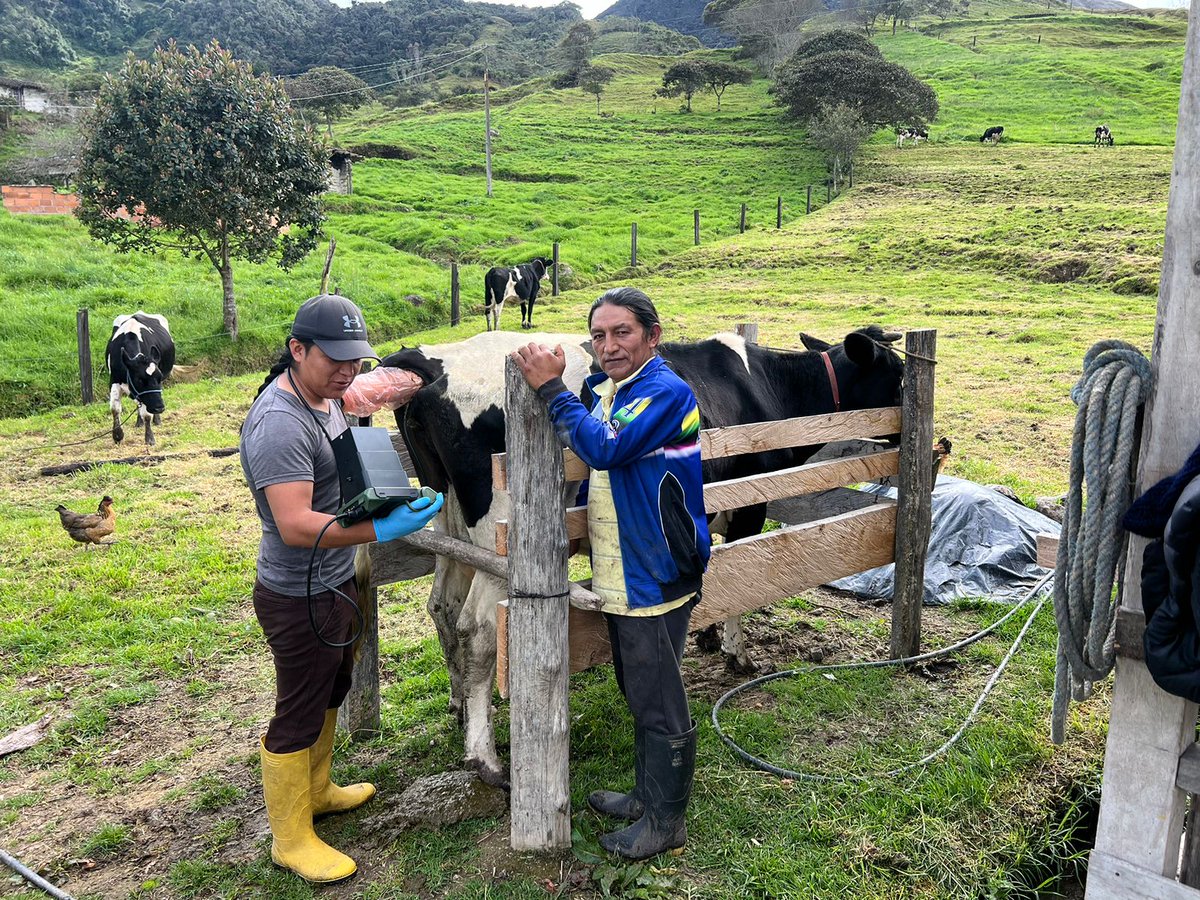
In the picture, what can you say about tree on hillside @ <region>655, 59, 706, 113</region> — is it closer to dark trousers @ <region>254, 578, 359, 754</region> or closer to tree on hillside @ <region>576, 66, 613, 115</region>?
tree on hillside @ <region>576, 66, 613, 115</region>

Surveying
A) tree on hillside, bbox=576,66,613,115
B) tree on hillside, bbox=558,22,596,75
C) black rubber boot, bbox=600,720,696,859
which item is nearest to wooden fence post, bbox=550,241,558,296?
black rubber boot, bbox=600,720,696,859

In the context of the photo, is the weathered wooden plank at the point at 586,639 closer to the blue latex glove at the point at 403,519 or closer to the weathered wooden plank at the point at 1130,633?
the blue latex glove at the point at 403,519

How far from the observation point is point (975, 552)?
593cm

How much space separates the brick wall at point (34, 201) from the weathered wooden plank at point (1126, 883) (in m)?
26.4

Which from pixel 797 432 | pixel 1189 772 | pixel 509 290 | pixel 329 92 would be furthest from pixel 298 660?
pixel 329 92

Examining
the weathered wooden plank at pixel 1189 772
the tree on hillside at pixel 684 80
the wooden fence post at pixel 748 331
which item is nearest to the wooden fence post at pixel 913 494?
the wooden fence post at pixel 748 331

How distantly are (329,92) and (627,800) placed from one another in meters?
74.1

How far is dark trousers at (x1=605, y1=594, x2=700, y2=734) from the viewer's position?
3076 mm

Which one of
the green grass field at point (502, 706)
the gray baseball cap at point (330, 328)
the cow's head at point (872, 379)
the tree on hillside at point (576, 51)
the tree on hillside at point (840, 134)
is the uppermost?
the tree on hillside at point (576, 51)

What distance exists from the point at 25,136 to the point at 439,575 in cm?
4625

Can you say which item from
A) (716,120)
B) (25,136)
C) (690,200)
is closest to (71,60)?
(25,136)

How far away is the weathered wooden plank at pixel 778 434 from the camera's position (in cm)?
321

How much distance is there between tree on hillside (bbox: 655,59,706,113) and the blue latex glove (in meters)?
60.4

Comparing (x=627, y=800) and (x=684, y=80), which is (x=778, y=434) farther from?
(x=684, y=80)
